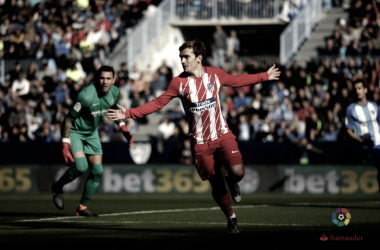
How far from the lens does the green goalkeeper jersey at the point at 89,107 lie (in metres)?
10.1

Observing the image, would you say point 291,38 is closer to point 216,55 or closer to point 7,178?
point 216,55

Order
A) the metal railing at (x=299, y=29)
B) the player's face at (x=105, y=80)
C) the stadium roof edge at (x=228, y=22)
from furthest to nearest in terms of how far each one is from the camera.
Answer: the stadium roof edge at (x=228, y=22)
the metal railing at (x=299, y=29)
the player's face at (x=105, y=80)

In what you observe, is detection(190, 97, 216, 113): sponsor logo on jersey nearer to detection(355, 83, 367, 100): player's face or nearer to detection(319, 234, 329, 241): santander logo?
detection(319, 234, 329, 241): santander logo

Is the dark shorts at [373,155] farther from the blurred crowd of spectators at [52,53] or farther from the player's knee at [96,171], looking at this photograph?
the blurred crowd of spectators at [52,53]

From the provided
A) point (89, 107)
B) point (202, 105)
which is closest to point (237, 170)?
point (202, 105)

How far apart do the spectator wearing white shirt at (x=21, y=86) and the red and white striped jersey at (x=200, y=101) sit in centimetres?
1653

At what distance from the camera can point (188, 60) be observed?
26.1 ft

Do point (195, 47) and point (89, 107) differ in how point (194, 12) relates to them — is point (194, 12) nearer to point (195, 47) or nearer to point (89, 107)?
point (89, 107)

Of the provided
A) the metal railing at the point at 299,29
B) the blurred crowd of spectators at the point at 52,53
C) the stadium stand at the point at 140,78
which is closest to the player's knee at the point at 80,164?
the stadium stand at the point at 140,78

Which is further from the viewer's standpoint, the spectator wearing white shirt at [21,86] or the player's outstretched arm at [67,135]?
the spectator wearing white shirt at [21,86]

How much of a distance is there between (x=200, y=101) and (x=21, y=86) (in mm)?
16950

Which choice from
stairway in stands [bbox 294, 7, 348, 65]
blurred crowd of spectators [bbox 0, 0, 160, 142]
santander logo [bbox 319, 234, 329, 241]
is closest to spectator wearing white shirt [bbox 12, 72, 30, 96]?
blurred crowd of spectators [bbox 0, 0, 160, 142]

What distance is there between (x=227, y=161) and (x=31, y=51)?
64.7ft

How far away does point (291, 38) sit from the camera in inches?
950
